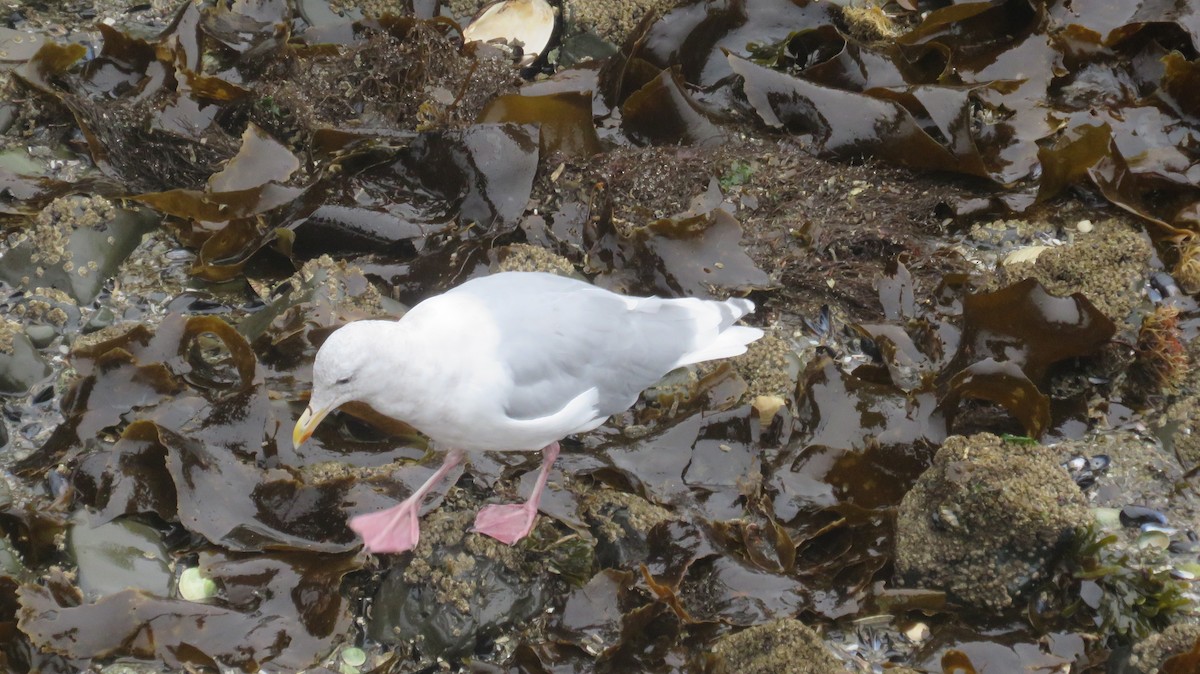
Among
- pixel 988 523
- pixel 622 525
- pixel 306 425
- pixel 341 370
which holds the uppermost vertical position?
pixel 341 370

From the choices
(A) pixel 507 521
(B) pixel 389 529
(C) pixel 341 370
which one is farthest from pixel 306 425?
(A) pixel 507 521

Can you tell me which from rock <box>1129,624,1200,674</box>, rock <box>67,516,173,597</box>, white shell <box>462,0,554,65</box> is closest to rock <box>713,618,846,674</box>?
rock <box>1129,624,1200,674</box>

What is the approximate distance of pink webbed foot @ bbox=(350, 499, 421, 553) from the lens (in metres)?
2.79

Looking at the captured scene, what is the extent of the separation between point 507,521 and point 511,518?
0.02 m

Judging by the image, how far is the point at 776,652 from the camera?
8.42 feet

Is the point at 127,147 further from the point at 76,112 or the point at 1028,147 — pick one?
the point at 1028,147

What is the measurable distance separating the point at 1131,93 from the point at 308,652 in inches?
152

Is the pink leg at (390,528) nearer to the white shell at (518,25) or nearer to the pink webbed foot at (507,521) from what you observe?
the pink webbed foot at (507,521)

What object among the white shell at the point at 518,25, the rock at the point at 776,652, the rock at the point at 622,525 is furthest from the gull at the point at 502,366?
the white shell at the point at 518,25

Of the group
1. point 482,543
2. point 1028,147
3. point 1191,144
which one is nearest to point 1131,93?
point 1191,144

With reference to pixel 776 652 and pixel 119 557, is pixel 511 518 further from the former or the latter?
pixel 119 557

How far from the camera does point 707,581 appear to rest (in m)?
2.90

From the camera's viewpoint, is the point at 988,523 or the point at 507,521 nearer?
the point at 988,523

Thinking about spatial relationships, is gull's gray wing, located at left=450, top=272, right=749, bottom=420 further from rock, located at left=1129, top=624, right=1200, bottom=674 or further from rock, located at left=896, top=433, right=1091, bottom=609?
rock, located at left=1129, top=624, right=1200, bottom=674
